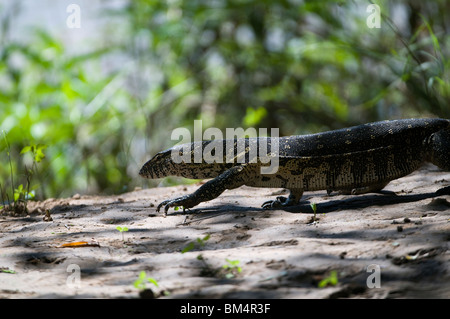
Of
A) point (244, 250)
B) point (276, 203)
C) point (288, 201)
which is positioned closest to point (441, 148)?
point (288, 201)

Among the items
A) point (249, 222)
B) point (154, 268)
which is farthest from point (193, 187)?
point (154, 268)

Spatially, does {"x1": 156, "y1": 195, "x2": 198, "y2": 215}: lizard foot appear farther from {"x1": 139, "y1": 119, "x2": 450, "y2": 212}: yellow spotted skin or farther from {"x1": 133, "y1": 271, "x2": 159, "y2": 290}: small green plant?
{"x1": 133, "y1": 271, "x2": 159, "y2": 290}: small green plant

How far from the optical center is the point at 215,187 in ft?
15.5

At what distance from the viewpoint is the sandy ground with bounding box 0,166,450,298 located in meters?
2.54

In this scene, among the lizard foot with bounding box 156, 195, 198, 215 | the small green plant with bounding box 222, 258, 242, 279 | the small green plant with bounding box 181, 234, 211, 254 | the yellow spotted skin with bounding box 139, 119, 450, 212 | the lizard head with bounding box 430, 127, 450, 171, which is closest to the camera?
the small green plant with bounding box 222, 258, 242, 279

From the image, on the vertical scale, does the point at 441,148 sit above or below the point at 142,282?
above

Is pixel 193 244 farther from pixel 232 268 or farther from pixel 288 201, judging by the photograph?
pixel 288 201

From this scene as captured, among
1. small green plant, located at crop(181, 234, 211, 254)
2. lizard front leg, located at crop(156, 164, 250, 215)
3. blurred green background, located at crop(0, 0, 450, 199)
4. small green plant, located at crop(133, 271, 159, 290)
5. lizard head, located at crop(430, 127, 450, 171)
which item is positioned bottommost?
small green plant, located at crop(133, 271, 159, 290)

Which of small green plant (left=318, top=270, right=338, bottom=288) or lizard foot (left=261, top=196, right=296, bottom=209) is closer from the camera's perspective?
small green plant (left=318, top=270, right=338, bottom=288)

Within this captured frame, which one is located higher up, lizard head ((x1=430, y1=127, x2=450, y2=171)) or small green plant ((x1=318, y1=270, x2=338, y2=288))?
lizard head ((x1=430, y1=127, x2=450, y2=171))

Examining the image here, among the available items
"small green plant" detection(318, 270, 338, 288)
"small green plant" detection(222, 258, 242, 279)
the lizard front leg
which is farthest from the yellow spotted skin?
"small green plant" detection(318, 270, 338, 288)

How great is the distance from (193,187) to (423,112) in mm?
4315

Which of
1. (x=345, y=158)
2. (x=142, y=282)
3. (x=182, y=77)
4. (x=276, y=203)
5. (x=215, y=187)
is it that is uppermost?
(x=182, y=77)

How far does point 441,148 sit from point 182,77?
→ 705cm
